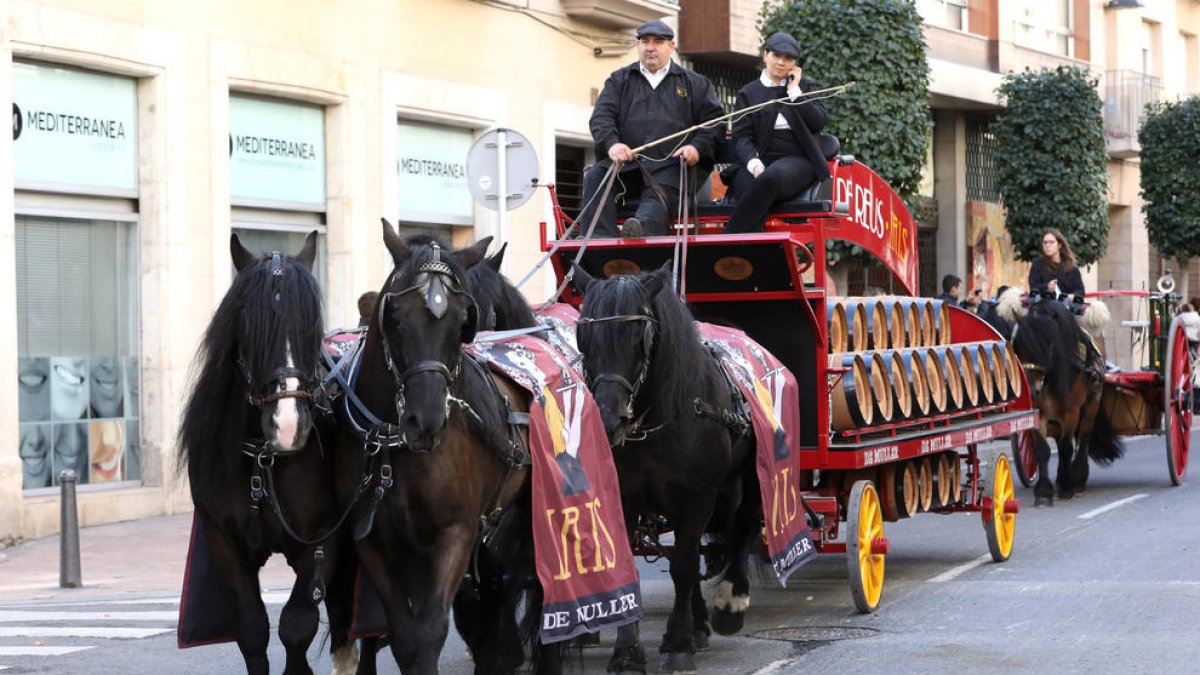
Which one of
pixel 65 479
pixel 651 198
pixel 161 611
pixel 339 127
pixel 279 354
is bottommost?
pixel 161 611

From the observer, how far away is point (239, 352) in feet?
22.3

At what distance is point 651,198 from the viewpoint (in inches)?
424

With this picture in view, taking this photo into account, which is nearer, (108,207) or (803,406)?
(803,406)

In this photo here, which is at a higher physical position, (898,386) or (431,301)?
(431,301)

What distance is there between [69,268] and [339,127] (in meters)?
3.65

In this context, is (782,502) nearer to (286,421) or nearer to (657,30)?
(657,30)

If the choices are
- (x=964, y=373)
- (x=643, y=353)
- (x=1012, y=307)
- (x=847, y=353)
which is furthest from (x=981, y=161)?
(x=643, y=353)

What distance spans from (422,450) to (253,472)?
75 cm

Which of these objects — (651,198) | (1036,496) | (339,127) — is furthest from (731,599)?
(339,127)

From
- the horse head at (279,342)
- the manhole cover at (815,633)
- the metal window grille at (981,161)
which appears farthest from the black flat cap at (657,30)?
the metal window grille at (981,161)

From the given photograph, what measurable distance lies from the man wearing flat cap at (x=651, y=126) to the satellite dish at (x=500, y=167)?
3016 mm

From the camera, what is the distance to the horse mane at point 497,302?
8117 millimetres

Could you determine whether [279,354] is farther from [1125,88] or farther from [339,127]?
[1125,88]

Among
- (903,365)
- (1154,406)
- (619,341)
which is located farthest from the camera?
(1154,406)
